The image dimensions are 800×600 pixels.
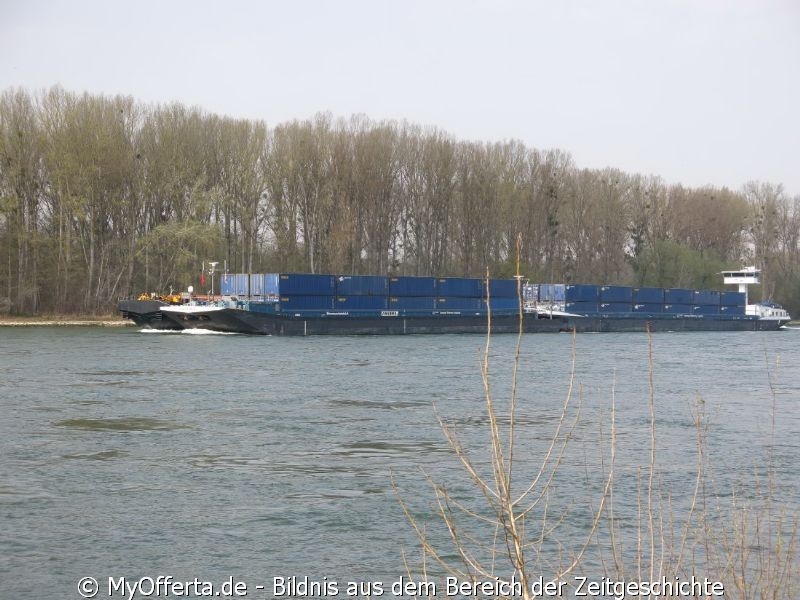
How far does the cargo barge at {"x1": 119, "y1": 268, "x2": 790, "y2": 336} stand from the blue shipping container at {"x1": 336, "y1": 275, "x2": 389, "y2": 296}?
6 centimetres

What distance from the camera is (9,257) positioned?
209 feet

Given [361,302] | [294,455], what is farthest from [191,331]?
[294,455]

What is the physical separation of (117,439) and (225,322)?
39.1 m

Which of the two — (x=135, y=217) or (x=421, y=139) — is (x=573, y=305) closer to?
(x=421, y=139)

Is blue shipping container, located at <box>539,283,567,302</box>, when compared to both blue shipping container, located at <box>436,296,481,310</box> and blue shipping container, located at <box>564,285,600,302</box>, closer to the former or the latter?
blue shipping container, located at <box>564,285,600,302</box>

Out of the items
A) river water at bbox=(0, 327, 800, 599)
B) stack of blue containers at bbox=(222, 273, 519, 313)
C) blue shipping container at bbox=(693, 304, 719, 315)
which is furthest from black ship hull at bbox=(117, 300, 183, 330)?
blue shipping container at bbox=(693, 304, 719, 315)

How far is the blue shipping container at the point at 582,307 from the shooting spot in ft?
247

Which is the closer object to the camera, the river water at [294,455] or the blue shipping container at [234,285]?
the river water at [294,455]

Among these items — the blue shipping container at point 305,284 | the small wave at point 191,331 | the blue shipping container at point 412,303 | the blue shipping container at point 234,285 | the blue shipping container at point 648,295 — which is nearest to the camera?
the small wave at point 191,331

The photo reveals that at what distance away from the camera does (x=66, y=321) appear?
212ft

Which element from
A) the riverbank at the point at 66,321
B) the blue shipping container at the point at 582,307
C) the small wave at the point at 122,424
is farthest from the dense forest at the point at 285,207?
the small wave at the point at 122,424

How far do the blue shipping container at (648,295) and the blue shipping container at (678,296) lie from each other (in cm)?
58

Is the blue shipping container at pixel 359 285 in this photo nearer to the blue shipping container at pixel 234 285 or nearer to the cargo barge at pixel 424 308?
the cargo barge at pixel 424 308

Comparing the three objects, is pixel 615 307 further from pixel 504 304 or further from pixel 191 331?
pixel 191 331
